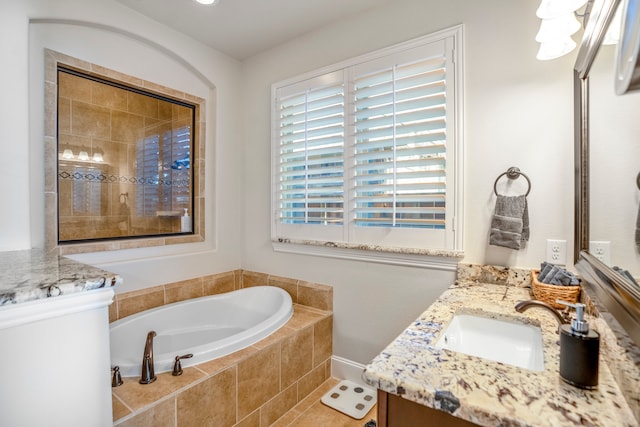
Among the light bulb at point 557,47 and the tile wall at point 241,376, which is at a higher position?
the light bulb at point 557,47

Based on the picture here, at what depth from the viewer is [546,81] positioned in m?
1.52

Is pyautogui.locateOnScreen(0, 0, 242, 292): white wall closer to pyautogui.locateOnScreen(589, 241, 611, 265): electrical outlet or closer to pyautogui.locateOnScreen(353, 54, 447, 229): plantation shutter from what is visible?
pyautogui.locateOnScreen(353, 54, 447, 229): plantation shutter

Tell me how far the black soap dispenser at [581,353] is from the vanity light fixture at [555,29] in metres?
1.17

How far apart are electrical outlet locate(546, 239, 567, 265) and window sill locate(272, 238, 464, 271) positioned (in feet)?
1.33

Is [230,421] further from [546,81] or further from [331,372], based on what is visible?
[546,81]

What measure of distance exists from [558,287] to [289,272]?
1.80m

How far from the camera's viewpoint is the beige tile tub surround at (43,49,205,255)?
1834mm

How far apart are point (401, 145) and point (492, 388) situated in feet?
4.86

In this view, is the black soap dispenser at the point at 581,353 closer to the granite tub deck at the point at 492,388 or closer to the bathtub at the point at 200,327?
the granite tub deck at the point at 492,388

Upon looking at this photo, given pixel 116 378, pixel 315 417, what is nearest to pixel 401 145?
pixel 315 417

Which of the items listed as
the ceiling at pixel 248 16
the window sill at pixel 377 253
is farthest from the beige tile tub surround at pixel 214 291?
the ceiling at pixel 248 16

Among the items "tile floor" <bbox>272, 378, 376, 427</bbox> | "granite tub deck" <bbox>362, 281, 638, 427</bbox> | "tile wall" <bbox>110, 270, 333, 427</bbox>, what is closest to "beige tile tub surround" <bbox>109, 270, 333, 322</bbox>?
"tile wall" <bbox>110, 270, 333, 427</bbox>

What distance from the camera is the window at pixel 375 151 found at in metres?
1.79

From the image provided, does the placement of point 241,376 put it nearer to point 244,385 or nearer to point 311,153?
point 244,385
